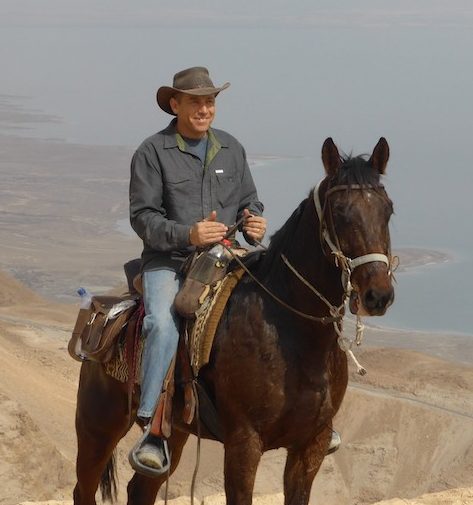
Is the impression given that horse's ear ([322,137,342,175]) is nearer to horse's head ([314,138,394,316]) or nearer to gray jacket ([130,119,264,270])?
horse's head ([314,138,394,316])

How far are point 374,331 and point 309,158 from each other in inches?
3249

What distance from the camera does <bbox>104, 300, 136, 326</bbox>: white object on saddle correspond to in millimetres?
8438

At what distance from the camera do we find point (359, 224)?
21.3 ft

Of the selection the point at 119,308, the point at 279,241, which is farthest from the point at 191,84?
the point at 119,308

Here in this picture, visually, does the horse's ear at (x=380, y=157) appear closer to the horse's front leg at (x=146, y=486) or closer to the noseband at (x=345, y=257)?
the noseband at (x=345, y=257)

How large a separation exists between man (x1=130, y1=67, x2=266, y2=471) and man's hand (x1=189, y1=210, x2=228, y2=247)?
6 centimetres

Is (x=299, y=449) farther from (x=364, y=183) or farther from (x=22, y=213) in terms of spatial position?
(x=22, y=213)

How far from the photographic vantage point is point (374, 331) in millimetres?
54406

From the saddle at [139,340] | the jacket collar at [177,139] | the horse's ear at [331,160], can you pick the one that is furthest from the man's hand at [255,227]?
the horse's ear at [331,160]

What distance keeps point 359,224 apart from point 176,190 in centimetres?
174

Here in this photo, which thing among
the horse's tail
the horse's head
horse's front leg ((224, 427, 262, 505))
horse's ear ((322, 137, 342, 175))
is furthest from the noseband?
the horse's tail

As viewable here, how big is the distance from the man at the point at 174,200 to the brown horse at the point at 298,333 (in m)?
0.41

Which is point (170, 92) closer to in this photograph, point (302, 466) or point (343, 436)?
point (302, 466)

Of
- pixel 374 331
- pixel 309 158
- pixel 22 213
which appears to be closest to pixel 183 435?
pixel 374 331
